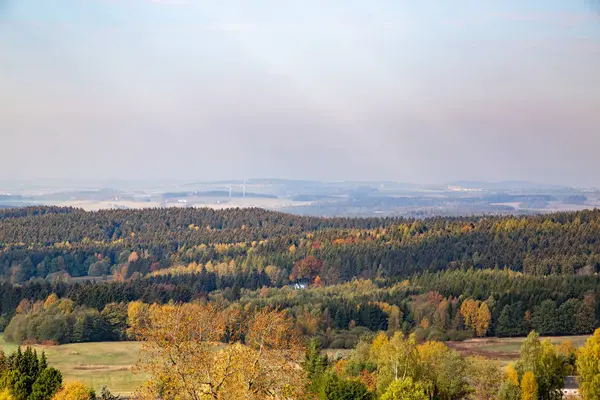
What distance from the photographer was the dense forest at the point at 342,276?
9619 cm

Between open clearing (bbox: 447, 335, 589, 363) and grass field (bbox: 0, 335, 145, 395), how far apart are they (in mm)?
27892

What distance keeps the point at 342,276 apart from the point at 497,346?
57.0 metres

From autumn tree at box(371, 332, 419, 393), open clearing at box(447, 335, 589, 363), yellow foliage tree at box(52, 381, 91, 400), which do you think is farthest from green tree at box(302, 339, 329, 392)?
open clearing at box(447, 335, 589, 363)

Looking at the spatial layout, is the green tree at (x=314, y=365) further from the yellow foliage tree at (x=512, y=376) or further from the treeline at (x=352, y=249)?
the treeline at (x=352, y=249)

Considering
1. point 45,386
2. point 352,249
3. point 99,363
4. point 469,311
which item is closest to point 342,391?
point 45,386

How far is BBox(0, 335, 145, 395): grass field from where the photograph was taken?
65562mm

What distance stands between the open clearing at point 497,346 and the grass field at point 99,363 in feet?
91.5

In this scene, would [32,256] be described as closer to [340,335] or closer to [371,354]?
[340,335]

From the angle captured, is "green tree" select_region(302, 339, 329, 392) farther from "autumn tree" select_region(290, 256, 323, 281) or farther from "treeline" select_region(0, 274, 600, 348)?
"autumn tree" select_region(290, 256, 323, 281)

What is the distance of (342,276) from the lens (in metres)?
144

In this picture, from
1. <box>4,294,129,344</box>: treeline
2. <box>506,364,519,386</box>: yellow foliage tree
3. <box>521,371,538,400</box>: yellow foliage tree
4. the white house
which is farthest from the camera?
<box>4,294,129,344</box>: treeline

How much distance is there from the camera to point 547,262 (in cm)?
13275

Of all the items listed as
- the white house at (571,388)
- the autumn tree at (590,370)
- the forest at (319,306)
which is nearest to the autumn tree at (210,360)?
the forest at (319,306)

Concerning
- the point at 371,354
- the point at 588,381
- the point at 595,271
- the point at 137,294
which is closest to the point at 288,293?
the point at 137,294
